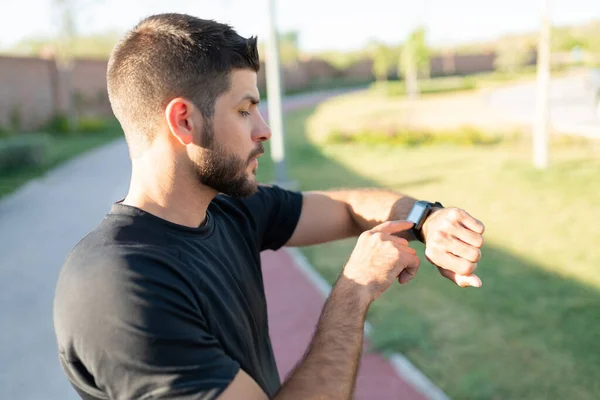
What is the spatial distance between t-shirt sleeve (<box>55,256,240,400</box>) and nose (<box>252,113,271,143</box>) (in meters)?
0.52

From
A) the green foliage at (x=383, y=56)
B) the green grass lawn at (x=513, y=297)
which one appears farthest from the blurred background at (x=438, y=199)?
the green foliage at (x=383, y=56)

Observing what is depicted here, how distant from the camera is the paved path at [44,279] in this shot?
184 inches

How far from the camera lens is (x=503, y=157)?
12.7m

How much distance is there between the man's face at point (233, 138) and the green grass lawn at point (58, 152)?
454 inches

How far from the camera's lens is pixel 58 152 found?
18.5 m

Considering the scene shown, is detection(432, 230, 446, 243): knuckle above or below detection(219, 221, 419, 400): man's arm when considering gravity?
above

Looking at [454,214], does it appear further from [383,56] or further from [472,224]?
[383,56]

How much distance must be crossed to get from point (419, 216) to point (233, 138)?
0.78 metres

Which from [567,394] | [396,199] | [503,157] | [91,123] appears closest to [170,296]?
[396,199]

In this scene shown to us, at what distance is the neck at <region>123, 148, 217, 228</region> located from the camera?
65.9 inches

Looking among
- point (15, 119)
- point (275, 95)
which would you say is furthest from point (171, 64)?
point (15, 119)

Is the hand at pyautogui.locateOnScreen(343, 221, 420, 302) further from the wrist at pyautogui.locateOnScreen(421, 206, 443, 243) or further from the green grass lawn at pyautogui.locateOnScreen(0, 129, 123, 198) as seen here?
the green grass lawn at pyautogui.locateOnScreen(0, 129, 123, 198)

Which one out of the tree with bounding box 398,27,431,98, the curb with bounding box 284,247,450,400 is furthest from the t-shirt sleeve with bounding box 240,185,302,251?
the tree with bounding box 398,27,431,98

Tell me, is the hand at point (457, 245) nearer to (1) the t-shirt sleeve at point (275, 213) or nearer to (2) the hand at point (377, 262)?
(2) the hand at point (377, 262)
